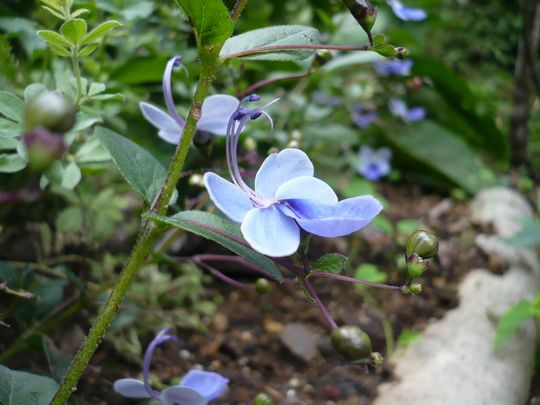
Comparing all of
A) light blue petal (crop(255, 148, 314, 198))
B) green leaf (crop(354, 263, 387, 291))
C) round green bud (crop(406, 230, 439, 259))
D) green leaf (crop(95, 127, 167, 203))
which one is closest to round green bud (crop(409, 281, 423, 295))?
round green bud (crop(406, 230, 439, 259))

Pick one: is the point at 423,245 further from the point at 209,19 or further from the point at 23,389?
the point at 23,389

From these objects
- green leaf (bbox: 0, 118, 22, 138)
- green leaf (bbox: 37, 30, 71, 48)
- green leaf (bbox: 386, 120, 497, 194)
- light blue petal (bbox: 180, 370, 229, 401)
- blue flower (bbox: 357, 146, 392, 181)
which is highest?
green leaf (bbox: 37, 30, 71, 48)

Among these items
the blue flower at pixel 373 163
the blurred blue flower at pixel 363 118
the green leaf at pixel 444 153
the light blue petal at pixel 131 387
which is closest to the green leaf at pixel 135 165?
the light blue petal at pixel 131 387

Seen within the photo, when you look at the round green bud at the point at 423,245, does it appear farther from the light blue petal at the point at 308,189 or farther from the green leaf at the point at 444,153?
the green leaf at the point at 444,153

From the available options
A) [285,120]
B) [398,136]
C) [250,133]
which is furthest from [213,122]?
[398,136]

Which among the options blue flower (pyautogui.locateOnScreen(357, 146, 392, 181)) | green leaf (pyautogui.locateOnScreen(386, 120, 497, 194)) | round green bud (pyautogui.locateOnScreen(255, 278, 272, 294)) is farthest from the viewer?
green leaf (pyautogui.locateOnScreen(386, 120, 497, 194))

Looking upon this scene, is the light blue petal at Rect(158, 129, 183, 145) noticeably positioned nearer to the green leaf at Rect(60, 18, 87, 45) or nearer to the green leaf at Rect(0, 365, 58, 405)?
the green leaf at Rect(60, 18, 87, 45)

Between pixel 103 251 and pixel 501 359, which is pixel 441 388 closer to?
pixel 501 359
